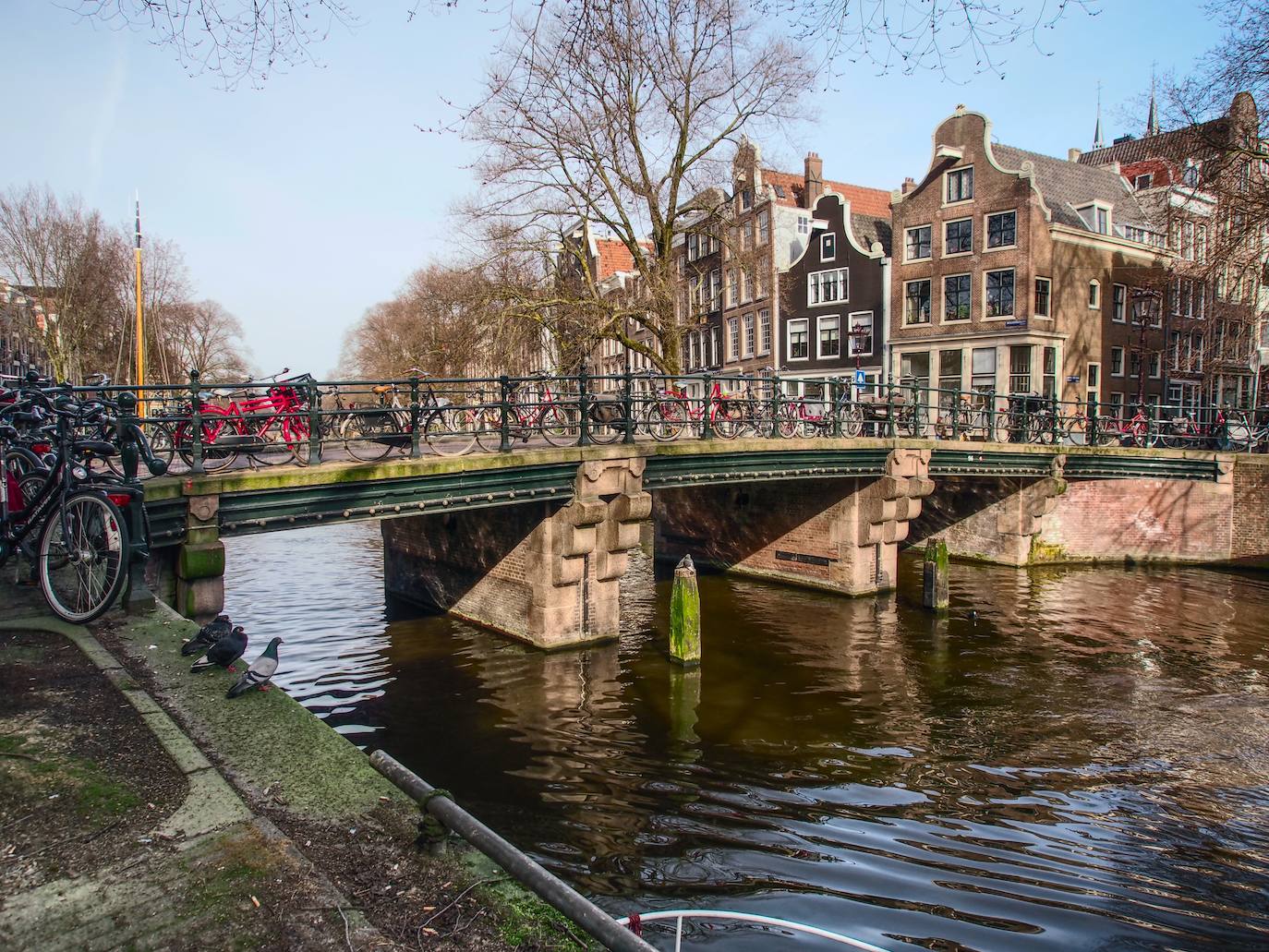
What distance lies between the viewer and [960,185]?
32.2 m

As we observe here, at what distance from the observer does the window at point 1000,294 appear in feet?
102

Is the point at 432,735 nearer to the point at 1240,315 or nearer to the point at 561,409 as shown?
the point at 561,409

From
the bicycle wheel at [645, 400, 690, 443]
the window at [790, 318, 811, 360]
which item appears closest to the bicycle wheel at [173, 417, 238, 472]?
the bicycle wheel at [645, 400, 690, 443]

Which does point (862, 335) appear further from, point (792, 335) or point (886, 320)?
point (792, 335)

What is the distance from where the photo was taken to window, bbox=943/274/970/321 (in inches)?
1267

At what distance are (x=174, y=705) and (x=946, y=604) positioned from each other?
1549 centimetres

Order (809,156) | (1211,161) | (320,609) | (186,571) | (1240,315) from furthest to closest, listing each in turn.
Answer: (809,156)
(1240,315)
(1211,161)
(320,609)
(186,571)

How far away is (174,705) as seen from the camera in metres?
4.36

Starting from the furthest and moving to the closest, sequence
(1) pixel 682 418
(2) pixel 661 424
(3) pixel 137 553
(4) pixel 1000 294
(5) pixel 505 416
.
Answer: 1. (4) pixel 1000 294
2. (1) pixel 682 418
3. (2) pixel 661 424
4. (5) pixel 505 416
5. (3) pixel 137 553

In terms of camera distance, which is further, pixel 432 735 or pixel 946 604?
pixel 946 604

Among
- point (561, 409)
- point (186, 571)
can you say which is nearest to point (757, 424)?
point (561, 409)

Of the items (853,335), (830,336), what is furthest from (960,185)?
(830,336)

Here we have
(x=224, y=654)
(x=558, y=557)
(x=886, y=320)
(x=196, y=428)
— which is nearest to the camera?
(x=224, y=654)

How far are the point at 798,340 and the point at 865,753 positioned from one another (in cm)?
2948
